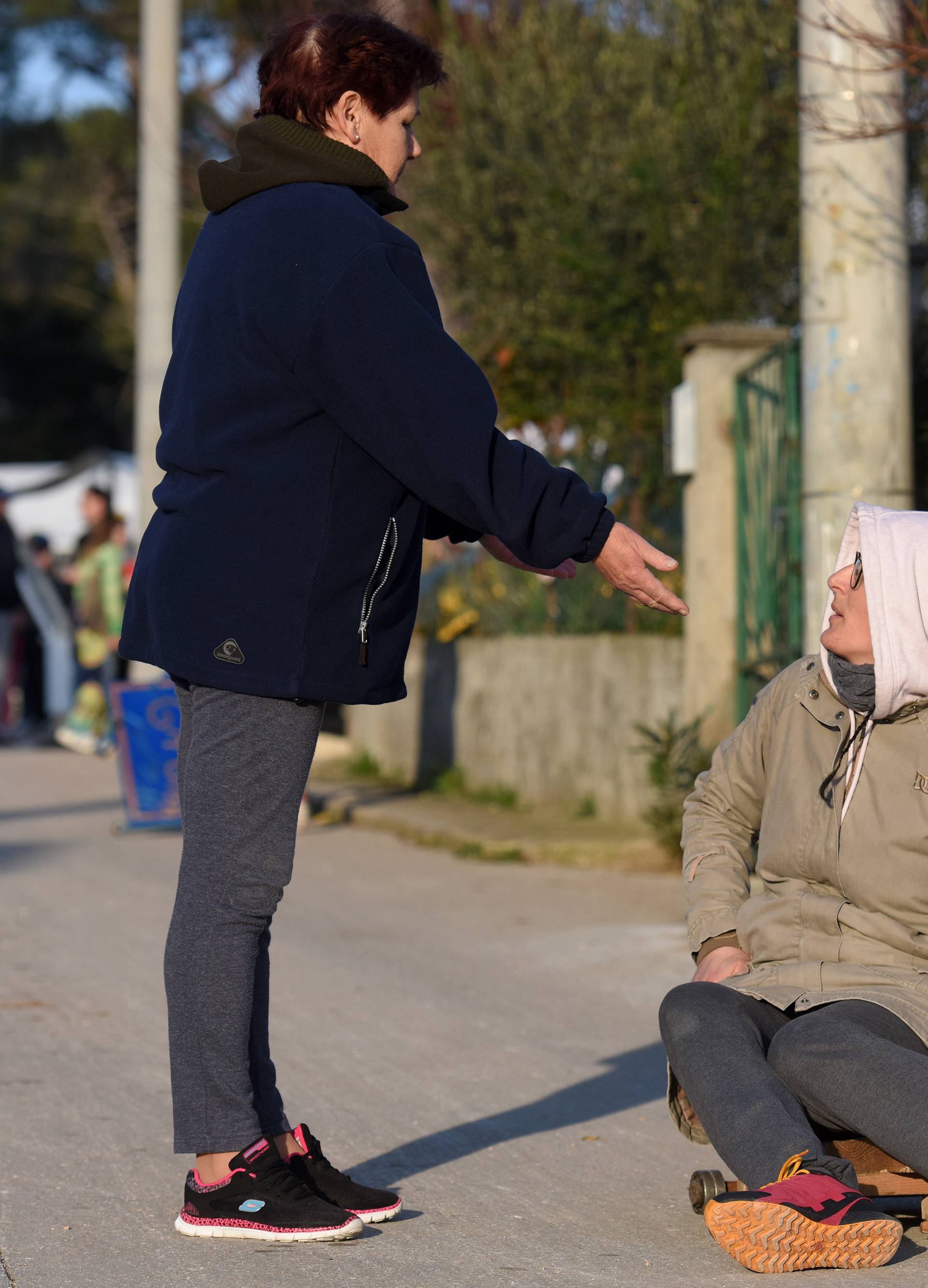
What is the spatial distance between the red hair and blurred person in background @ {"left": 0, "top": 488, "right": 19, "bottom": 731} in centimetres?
1054

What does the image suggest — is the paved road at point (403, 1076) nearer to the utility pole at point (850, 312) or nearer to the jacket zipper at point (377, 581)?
the jacket zipper at point (377, 581)

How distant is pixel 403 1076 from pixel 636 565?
6.34ft

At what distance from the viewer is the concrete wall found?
8.02 m

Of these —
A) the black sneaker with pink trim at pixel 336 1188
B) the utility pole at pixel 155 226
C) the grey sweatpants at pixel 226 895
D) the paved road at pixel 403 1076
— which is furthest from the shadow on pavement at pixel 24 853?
the grey sweatpants at pixel 226 895

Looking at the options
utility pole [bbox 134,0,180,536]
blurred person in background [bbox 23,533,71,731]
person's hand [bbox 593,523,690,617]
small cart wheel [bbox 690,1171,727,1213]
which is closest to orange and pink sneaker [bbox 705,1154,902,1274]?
small cart wheel [bbox 690,1171,727,1213]

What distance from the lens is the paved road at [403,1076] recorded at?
113 inches

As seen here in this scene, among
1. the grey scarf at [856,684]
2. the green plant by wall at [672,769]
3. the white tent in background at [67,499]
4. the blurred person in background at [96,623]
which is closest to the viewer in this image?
the grey scarf at [856,684]

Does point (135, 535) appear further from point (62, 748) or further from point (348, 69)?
point (348, 69)

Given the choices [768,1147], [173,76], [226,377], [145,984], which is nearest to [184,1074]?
[768,1147]

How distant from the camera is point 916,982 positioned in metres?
2.94

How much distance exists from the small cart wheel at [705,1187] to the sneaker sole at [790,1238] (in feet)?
1.04

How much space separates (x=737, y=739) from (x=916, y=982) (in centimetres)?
55

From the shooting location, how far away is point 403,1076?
4211 millimetres

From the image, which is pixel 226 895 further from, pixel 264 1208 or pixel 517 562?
pixel 517 562
